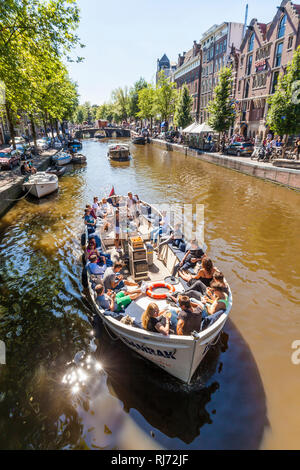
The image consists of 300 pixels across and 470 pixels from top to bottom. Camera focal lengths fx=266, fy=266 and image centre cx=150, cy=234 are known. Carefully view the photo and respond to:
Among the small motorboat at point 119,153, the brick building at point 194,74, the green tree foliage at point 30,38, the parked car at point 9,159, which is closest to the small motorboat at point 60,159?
the parked car at point 9,159

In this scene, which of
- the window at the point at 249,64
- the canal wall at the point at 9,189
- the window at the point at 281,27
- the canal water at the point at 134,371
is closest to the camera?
the canal water at the point at 134,371

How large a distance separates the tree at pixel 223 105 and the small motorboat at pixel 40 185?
22.7 metres

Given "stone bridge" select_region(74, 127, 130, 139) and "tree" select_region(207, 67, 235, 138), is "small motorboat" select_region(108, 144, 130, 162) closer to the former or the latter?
"tree" select_region(207, 67, 235, 138)

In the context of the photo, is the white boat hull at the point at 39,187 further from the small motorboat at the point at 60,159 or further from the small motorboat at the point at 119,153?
the small motorboat at the point at 119,153

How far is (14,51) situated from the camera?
46.3 ft

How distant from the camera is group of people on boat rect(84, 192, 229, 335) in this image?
521 cm

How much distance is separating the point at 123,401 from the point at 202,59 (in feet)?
205

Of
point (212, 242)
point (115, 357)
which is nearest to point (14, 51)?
point (212, 242)

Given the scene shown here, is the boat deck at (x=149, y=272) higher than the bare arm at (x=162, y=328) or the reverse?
the reverse

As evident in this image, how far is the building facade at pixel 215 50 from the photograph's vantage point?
144 ft

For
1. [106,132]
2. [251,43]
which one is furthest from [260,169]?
[106,132]

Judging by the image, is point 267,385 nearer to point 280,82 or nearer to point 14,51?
point 14,51

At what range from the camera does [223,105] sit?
32750 mm
